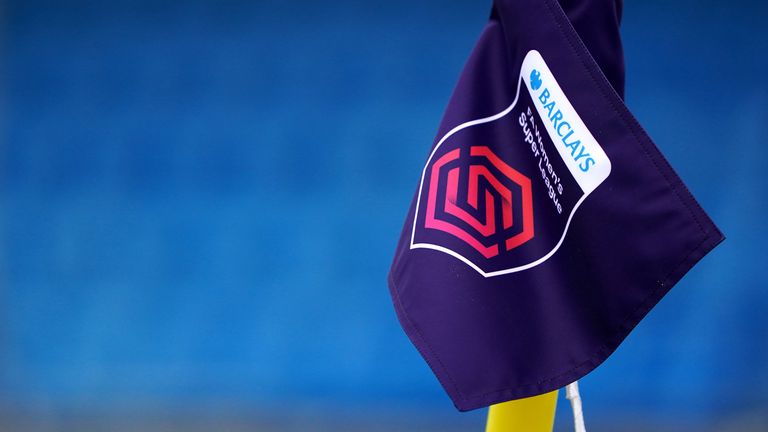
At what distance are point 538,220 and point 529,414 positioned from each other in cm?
14

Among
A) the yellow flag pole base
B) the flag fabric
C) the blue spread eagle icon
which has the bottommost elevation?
the yellow flag pole base

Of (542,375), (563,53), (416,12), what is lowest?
(542,375)

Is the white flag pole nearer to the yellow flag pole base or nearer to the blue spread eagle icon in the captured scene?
the yellow flag pole base

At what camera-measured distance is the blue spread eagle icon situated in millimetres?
619

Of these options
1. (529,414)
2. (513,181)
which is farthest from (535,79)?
(529,414)

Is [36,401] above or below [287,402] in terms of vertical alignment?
above

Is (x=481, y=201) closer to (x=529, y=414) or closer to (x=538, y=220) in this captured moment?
(x=538, y=220)

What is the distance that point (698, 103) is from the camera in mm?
2406

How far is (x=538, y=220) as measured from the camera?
2.01 feet

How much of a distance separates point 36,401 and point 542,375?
215 cm

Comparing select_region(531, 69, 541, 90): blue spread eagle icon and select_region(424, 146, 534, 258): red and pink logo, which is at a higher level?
select_region(531, 69, 541, 90): blue spread eagle icon

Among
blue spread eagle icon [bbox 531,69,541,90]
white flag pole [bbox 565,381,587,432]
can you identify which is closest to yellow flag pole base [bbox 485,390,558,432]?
white flag pole [bbox 565,381,587,432]

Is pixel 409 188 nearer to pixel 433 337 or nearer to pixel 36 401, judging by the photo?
pixel 36 401

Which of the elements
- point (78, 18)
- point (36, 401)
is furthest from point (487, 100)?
point (78, 18)
